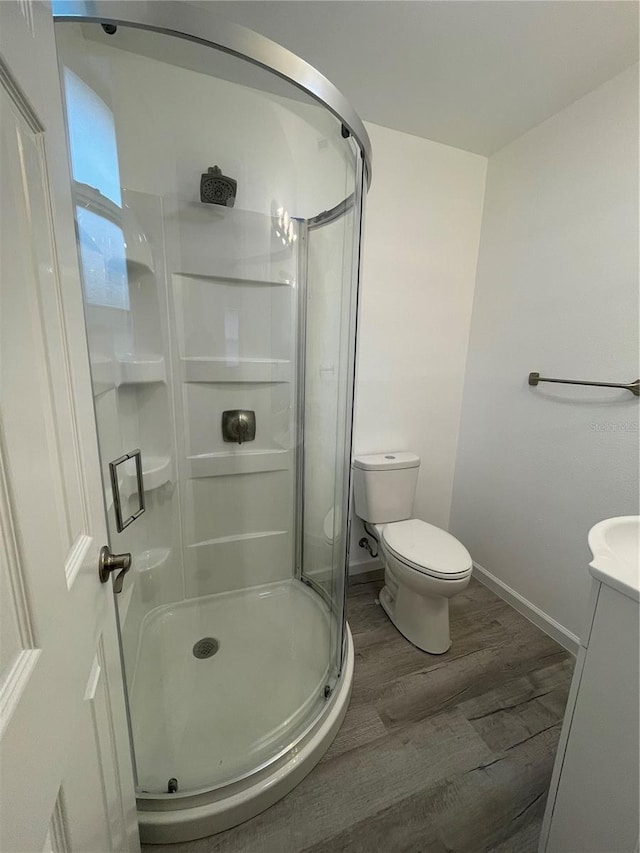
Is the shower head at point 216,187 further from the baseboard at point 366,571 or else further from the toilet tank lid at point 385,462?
the baseboard at point 366,571

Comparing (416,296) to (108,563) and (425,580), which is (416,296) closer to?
(425,580)

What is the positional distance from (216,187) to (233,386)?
0.78m

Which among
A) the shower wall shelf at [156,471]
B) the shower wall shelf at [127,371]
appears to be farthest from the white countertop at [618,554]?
the shower wall shelf at [156,471]

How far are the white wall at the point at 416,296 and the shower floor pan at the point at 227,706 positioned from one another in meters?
0.65

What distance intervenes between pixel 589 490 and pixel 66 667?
5.90 ft

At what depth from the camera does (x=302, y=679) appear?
1.34 meters

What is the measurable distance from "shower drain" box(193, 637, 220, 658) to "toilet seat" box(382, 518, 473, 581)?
0.84 m

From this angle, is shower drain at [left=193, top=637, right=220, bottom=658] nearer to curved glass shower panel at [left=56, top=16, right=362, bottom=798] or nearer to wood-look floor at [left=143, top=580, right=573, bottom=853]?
curved glass shower panel at [left=56, top=16, right=362, bottom=798]

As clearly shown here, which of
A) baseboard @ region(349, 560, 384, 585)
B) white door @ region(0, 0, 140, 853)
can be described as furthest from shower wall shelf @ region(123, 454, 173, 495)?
baseboard @ region(349, 560, 384, 585)

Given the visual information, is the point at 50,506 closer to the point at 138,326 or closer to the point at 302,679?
the point at 138,326

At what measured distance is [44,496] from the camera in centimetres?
43

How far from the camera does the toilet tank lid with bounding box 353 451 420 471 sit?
5.86ft

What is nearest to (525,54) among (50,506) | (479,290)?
(479,290)

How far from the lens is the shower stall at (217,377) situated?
985 mm
